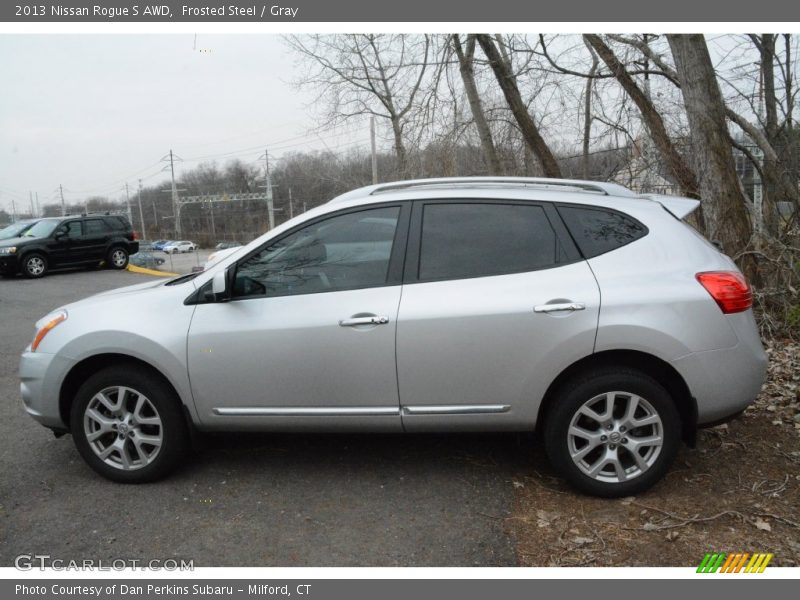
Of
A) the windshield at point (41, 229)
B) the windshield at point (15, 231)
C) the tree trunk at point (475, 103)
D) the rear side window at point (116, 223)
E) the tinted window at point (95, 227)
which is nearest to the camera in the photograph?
the tree trunk at point (475, 103)

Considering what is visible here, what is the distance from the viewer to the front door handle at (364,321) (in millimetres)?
3615

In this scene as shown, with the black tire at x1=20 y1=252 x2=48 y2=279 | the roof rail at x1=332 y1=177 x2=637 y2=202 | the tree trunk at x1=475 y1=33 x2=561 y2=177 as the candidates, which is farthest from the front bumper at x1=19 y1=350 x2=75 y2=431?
the black tire at x1=20 y1=252 x2=48 y2=279

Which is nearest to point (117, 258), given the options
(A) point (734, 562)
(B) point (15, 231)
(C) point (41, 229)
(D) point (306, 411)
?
(C) point (41, 229)

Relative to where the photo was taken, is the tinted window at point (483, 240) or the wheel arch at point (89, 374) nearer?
the tinted window at point (483, 240)

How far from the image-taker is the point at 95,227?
748 inches

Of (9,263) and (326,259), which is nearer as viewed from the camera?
(326,259)

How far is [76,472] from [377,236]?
2.55m

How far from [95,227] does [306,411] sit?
17.7 metres

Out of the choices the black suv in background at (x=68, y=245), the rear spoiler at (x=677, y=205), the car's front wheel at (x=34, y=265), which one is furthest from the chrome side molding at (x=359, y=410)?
the black suv in background at (x=68, y=245)

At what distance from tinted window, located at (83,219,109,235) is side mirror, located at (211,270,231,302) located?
17150 millimetres

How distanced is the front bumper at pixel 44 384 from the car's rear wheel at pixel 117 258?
16523 millimetres

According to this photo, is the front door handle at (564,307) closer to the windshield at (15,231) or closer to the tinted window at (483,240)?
the tinted window at (483,240)

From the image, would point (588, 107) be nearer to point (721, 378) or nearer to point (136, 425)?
point (721, 378)

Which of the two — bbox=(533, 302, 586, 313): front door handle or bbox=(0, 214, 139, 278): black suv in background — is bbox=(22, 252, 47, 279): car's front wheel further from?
bbox=(533, 302, 586, 313): front door handle
